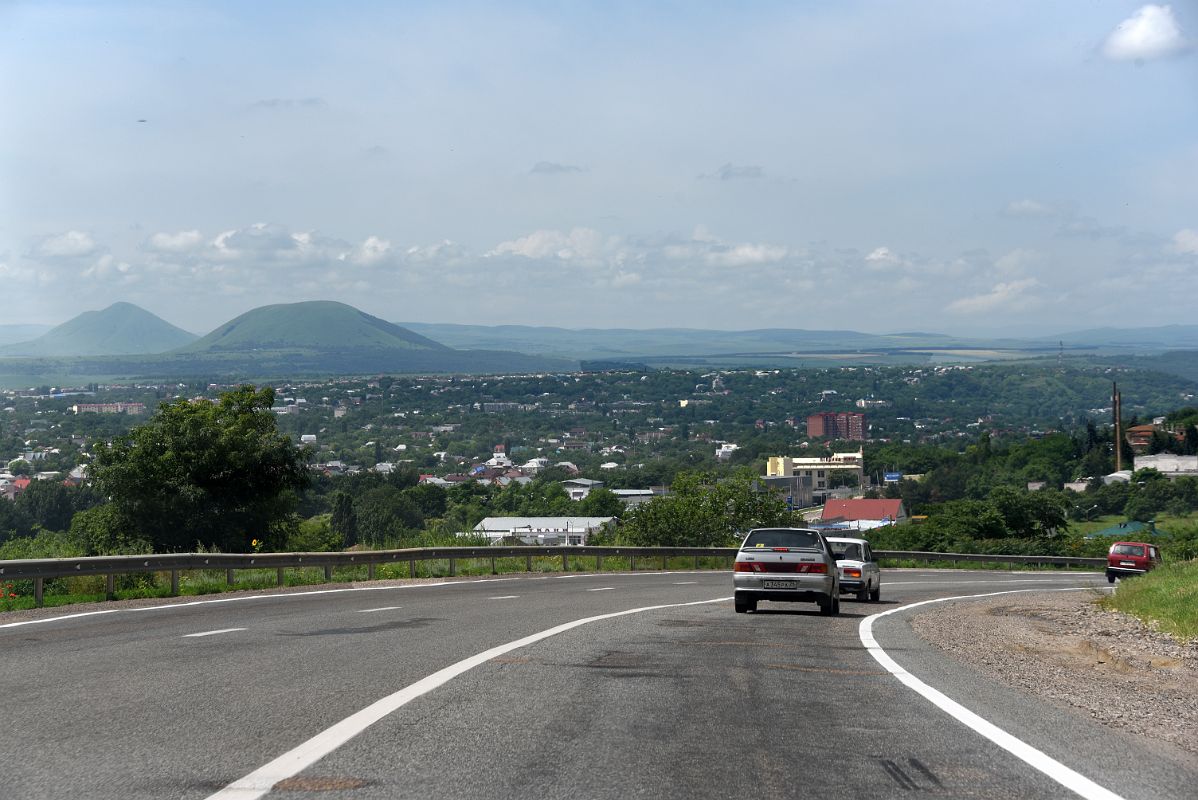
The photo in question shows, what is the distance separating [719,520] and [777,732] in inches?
2548

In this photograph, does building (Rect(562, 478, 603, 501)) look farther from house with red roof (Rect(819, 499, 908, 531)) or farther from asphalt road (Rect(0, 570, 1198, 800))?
asphalt road (Rect(0, 570, 1198, 800))

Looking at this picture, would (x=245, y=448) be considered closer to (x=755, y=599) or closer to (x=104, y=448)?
(x=104, y=448)

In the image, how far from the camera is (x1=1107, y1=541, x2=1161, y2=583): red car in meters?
43.4

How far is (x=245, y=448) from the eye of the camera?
4562cm

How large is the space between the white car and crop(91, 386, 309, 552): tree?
23.5 metres

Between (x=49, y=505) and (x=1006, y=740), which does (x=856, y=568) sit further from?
(x=49, y=505)

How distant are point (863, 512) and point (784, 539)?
115474mm

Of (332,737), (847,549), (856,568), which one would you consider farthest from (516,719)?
(847,549)

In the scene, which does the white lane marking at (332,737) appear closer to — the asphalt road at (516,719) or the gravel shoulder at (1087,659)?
the asphalt road at (516,719)

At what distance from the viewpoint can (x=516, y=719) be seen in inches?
369

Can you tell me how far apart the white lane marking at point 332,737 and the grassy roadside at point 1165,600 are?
34.1ft

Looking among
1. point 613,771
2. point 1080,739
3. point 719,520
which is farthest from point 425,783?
point 719,520

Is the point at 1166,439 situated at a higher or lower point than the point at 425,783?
lower

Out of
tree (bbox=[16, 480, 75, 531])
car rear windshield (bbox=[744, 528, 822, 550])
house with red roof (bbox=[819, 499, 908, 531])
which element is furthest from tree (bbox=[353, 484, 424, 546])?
car rear windshield (bbox=[744, 528, 822, 550])
